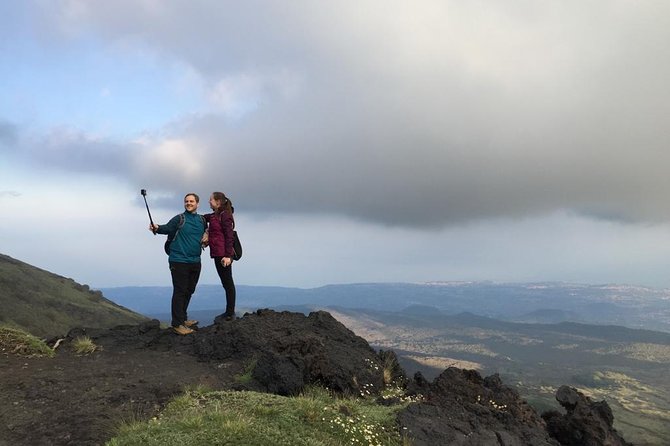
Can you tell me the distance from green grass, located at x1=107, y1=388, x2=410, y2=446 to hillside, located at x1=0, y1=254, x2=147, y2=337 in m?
73.3

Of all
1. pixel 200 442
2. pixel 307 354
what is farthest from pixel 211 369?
pixel 200 442

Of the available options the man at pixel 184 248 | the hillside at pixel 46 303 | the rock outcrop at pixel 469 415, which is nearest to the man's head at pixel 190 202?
the man at pixel 184 248

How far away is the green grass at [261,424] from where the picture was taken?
7527mm

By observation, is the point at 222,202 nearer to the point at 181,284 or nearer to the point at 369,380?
the point at 181,284

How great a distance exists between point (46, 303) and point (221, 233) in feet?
288

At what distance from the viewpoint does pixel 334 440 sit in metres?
7.96

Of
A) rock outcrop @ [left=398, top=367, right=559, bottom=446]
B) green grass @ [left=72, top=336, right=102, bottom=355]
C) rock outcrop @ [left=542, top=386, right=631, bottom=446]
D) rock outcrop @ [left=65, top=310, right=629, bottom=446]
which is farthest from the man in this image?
rock outcrop @ [left=542, top=386, right=631, bottom=446]

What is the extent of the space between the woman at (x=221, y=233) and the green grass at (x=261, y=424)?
21.8 feet

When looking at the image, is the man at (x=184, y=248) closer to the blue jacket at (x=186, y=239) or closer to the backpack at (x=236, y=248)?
the blue jacket at (x=186, y=239)

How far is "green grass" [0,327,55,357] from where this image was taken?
43.1ft

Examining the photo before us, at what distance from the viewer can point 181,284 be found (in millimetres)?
15211

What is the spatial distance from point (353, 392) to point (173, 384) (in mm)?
4633

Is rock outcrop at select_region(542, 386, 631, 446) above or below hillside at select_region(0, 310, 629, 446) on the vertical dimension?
below

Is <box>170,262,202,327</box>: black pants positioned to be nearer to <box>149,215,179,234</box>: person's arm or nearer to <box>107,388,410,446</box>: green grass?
<box>149,215,179,234</box>: person's arm
